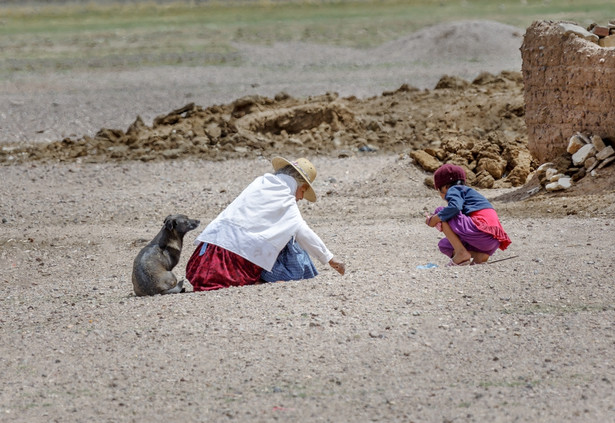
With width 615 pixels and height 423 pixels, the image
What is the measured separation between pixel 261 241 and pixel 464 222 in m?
1.61

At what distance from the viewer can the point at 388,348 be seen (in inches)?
219

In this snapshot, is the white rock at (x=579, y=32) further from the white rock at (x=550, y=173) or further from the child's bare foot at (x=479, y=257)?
the child's bare foot at (x=479, y=257)

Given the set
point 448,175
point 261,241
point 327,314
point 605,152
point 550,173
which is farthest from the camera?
point 550,173

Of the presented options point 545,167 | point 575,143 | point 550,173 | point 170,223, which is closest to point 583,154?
point 575,143

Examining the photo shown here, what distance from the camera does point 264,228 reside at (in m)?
6.87

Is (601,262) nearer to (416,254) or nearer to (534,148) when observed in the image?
(416,254)

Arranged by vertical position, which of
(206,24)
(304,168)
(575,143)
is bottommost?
(206,24)

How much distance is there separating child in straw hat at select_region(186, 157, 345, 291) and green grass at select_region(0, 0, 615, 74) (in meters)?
21.7

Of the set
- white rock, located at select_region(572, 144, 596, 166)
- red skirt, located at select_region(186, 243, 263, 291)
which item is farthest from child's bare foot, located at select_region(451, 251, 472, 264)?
white rock, located at select_region(572, 144, 596, 166)

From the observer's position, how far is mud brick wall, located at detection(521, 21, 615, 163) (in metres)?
9.84

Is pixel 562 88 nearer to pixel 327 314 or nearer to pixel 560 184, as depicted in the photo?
pixel 560 184

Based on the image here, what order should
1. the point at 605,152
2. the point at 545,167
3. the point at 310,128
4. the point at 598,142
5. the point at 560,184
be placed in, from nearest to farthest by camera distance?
the point at 605,152, the point at 598,142, the point at 560,184, the point at 545,167, the point at 310,128

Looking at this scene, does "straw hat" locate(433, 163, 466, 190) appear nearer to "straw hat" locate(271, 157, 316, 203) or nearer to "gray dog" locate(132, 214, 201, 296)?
"straw hat" locate(271, 157, 316, 203)

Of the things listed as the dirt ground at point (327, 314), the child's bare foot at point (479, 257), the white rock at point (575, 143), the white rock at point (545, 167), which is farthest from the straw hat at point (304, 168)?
the white rock at point (545, 167)
